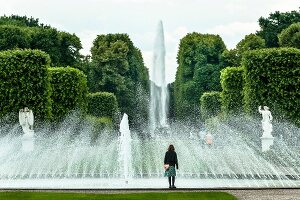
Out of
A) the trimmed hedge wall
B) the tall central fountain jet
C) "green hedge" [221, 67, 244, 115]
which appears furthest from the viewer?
the trimmed hedge wall

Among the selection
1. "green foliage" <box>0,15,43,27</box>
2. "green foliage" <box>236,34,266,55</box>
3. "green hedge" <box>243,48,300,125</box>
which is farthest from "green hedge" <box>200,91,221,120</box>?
"green foliage" <box>0,15,43,27</box>

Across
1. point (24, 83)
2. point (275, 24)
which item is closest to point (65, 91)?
point (24, 83)

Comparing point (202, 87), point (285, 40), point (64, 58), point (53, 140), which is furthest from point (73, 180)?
point (202, 87)

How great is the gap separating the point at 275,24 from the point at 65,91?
43.0 m

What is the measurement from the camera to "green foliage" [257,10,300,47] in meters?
91.7

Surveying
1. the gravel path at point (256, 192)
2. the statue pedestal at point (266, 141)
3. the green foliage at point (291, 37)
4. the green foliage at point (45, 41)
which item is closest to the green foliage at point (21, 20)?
the green foliage at point (45, 41)

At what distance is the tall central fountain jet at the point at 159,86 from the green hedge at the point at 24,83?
23424 mm

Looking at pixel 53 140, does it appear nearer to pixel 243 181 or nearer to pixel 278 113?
pixel 278 113

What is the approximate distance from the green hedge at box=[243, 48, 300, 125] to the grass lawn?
85.6 feet

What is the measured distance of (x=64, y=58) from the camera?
261 feet

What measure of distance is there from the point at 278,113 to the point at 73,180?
70.5 feet

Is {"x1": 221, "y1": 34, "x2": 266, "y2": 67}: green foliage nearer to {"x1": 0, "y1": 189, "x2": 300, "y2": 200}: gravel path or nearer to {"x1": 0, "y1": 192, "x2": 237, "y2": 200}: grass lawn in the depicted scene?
{"x1": 0, "y1": 189, "x2": 300, "y2": 200}: gravel path

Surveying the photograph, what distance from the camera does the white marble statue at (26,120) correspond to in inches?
1778

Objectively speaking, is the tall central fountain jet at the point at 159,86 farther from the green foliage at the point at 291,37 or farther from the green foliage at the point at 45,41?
the green foliage at the point at 291,37
